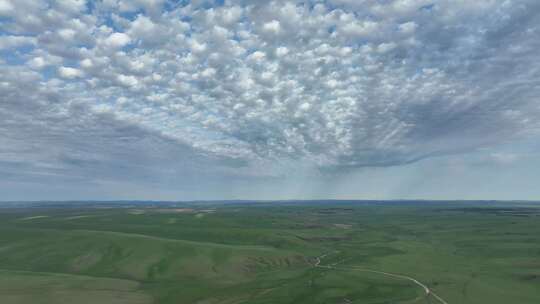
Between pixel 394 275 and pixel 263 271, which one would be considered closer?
pixel 394 275

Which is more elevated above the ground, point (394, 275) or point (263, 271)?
point (394, 275)

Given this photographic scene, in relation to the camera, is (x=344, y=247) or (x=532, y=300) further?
(x=344, y=247)

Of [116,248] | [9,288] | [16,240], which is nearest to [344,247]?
[116,248]

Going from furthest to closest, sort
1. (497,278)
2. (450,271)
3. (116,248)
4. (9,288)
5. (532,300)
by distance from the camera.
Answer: (116,248), (450,271), (497,278), (9,288), (532,300)

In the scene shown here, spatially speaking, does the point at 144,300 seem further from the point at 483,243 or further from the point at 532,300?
the point at 483,243

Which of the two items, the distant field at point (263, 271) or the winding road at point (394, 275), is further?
the distant field at point (263, 271)

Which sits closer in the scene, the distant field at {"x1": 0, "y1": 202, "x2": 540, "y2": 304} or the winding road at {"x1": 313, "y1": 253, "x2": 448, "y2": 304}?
the winding road at {"x1": 313, "y1": 253, "x2": 448, "y2": 304}

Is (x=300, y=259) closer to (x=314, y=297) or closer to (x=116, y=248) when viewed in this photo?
(x=314, y=297)

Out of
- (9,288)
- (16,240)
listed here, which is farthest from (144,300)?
(16,240)

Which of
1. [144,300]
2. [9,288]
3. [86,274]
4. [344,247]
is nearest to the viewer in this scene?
[144,300]
